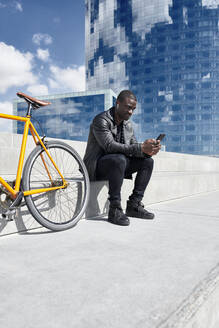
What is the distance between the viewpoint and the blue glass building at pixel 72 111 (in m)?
57.3

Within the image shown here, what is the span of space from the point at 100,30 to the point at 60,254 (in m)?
88.3

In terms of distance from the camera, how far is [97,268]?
1.31m

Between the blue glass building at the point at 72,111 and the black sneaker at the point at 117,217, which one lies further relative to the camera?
the blue glass building at the point at 72,111

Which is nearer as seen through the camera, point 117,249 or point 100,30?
point 117,249

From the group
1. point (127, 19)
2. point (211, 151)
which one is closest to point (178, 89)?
point (211, 151)

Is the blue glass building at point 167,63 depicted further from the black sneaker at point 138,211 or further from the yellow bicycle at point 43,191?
the yellow bicycle at point 43,191

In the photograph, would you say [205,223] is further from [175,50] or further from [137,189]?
[175,50]

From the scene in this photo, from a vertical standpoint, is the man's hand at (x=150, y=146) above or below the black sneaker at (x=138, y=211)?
above

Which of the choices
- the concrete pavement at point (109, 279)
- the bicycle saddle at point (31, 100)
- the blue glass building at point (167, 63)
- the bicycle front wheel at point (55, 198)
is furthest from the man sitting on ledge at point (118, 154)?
the blue glass building at point (167, 63)

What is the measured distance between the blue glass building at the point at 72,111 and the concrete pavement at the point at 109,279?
181 feet

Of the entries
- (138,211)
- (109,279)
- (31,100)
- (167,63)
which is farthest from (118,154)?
(167,63)

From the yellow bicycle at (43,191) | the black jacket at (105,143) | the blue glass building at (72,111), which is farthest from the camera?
the blue glass building at (72,111)

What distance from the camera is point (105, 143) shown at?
245 centimetres

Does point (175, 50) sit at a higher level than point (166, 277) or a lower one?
higher
